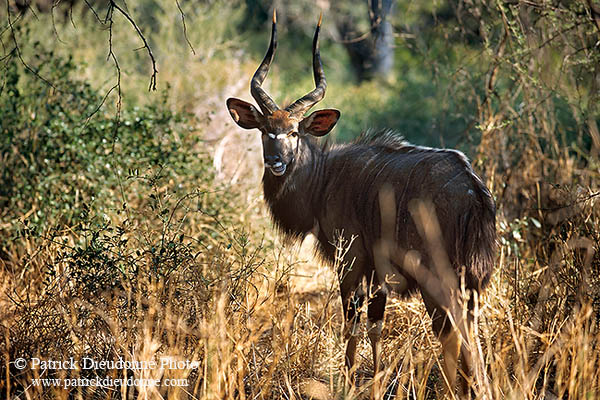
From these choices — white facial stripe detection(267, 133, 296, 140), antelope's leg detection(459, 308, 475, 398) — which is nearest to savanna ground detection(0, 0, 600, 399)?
antelope's leg detection(459, 308, 475, 398)

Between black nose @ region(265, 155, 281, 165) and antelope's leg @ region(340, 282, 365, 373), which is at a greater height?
black nose @ region(265, 155, 281, 165)

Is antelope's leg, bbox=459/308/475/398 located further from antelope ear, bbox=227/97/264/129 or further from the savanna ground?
antelope ear, bbox=227/97/264/129

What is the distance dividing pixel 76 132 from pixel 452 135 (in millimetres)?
6415

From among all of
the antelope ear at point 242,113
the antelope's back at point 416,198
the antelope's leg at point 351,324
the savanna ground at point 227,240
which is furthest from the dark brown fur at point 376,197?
the antelope ear at point 242,113

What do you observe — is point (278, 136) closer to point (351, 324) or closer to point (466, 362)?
point (351, 324)

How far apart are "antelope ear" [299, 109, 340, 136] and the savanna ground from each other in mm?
896

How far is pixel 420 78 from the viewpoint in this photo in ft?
51.8

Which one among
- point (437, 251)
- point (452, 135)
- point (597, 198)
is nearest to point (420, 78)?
point (452, 135)

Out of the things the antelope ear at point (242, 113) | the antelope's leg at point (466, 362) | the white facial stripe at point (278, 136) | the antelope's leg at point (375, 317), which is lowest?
the antelope's leg at point (466, 362)

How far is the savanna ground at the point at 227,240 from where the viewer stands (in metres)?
4.03

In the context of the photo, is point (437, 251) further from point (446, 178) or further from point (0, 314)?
point (0, 314)

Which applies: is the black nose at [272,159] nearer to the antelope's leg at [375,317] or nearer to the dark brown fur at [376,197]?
the dark brown fur at [376,197]

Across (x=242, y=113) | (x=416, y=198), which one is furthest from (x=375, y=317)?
(x=242, y=113)

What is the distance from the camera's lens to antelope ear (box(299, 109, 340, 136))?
5.10 m
